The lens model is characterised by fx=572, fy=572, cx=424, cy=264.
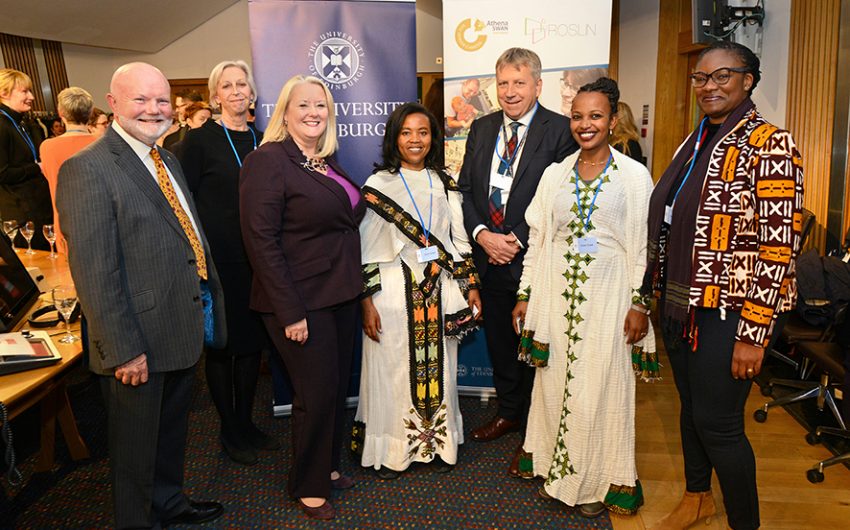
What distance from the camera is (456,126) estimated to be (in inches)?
139

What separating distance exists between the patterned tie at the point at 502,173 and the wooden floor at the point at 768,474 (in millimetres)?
1412

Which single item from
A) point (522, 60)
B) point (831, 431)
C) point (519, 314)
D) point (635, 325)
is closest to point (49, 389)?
point (519, 314)

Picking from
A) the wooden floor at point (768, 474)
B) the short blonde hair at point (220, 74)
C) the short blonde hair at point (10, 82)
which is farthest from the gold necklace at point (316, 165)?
the short blonde hair at point (10, 82)

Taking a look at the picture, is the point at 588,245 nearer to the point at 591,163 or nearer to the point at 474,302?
the point at 591,163

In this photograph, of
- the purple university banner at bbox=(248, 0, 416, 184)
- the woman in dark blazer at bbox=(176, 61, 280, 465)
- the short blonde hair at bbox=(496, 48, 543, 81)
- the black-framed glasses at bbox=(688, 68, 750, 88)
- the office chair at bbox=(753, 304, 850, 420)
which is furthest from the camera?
the purple university banner at bbox=(248, 0, 416, 184)

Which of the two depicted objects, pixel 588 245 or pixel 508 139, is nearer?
pixel 588 245

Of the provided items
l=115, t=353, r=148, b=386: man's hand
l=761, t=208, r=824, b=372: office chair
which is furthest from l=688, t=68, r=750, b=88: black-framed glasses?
l=115, t=353, r=148, b=386: man's hand

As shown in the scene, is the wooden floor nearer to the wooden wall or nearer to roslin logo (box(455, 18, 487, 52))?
the wooden wall

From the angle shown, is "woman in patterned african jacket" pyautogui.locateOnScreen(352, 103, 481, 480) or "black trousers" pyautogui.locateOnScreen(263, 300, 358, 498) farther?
"woman in patterned african jacket" pyautogui.locateOnScreen(352, 103, 481, 480)

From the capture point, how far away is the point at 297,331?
219cm

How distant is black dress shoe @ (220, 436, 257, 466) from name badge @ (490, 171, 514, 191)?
1.83 meters

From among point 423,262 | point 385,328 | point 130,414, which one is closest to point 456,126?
point 423,262

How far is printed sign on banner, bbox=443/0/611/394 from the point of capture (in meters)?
3.30

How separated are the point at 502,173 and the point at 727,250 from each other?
3.96ft
